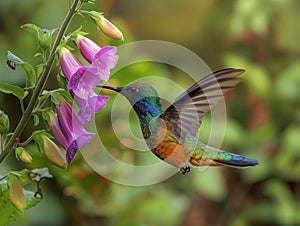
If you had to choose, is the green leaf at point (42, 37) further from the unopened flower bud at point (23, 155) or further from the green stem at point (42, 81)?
the unopened flower bud at point (23, 155)

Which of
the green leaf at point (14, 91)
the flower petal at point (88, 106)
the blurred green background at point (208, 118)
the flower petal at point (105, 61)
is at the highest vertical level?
the flower petal at point (105, 61)

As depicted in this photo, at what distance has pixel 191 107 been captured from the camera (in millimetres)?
905

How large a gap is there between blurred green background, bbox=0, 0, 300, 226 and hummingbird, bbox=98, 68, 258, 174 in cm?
114

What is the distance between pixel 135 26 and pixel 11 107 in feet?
3.33

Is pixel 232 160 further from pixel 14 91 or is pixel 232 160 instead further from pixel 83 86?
pixel 14 91

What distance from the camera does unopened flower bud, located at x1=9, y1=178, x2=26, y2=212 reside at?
39.3 inches

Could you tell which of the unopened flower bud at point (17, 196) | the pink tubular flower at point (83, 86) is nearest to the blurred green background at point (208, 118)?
the unopened flower bud at point (17, 196)

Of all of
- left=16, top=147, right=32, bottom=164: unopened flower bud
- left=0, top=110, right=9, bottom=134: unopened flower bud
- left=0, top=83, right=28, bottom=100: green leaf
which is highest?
left=0, top=83, right=28, bottom=100: green leaf

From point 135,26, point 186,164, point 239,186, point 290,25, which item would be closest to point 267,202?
point 239,186

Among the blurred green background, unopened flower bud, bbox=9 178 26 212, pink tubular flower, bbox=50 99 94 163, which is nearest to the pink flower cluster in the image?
pink tubular flower, bbox=50 99 94 163

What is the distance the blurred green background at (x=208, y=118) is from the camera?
227 cm

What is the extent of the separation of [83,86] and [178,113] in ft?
0.45

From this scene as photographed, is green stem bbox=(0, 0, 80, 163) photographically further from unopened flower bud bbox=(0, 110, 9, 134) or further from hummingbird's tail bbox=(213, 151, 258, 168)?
hummingbird's tail bbox=(213, 151, 258, 168)

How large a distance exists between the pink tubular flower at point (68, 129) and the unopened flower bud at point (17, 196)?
11 centimetres
